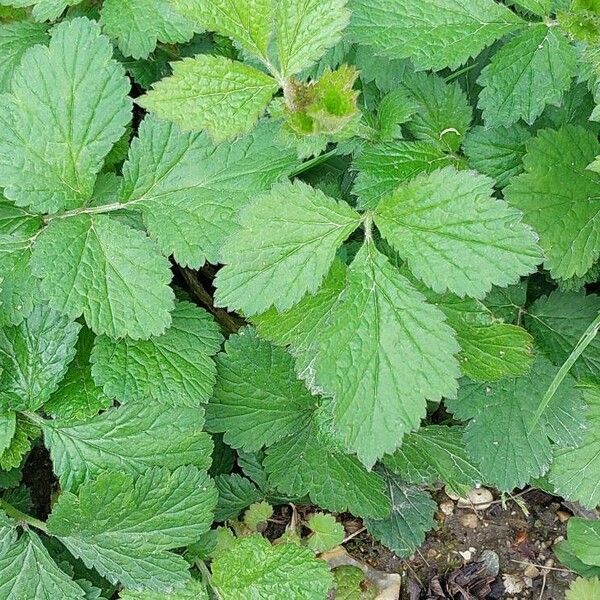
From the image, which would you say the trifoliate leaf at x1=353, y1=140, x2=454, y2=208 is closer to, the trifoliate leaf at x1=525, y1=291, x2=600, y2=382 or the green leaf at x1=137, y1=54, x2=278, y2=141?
the green leaf at x1=137, y1=54, x2=278, y2=141

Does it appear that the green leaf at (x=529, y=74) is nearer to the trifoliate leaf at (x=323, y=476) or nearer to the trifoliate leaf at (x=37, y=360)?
the trifoliate leaf at (x=323, y=476)

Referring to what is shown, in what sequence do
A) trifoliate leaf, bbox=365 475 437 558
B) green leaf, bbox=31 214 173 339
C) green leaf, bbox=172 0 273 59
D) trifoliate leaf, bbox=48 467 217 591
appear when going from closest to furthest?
green leaf, bbox=172 0 273 59
green leaf, bbox=31 214 173 339
trifoliate leaf, bbox=48 467 217 591
trifoliate leaf, bbox=365 475 437 558

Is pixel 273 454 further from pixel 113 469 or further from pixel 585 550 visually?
pixel 585 550

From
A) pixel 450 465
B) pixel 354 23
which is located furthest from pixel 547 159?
pixel 450 465

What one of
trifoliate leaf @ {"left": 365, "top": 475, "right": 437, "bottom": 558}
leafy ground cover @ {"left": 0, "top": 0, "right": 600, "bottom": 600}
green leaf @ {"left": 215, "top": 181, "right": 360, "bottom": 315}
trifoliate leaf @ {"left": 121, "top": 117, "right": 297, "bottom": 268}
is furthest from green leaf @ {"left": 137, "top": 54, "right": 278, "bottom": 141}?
trifoliate leaf @ {"left": 365, "top": 475, "right": 437, "bottom": 558}

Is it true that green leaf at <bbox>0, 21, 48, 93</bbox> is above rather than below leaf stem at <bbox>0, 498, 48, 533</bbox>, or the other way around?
above

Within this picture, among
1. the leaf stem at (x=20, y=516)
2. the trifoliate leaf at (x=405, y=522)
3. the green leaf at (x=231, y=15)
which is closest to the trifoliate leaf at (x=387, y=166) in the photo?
the green leaf at (x=231, y=15)
